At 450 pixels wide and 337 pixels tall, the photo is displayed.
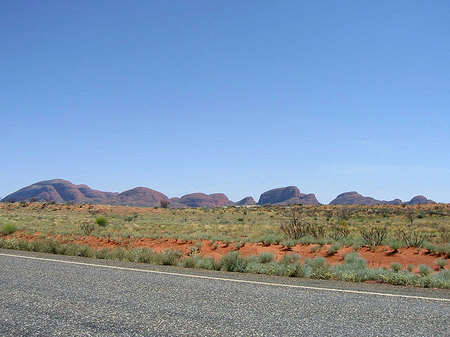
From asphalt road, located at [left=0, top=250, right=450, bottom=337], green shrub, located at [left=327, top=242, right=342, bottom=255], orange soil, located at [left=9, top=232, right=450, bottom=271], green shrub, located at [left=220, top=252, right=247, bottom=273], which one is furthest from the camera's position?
green shrub, located at [left=327, top=242, right=342, bottom=255]

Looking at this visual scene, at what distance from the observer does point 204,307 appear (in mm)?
5547

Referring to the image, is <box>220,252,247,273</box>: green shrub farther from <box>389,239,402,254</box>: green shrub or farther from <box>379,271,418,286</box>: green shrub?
<box>389,239,402,254</box>: green shrub

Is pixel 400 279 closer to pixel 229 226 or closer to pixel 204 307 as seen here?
pixel 204 307

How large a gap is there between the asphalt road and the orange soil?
24.3 ft

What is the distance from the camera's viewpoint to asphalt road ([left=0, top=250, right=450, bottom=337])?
456 centimetres

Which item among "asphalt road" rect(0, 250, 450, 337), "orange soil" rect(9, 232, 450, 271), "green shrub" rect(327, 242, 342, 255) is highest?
"asphalt road" rect(0, 250, 450, 337)

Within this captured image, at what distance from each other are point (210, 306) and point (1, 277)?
4718 mm

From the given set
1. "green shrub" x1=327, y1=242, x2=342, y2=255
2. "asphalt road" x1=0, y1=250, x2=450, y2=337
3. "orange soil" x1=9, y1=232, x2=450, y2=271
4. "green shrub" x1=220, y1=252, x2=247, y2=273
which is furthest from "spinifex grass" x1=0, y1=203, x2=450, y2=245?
"asphalt road" x1=0, y1=250, x2=450, y2=337

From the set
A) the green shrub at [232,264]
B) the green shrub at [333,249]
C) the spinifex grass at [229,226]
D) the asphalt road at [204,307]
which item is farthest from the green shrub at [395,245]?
the asphalt road at [204,307]

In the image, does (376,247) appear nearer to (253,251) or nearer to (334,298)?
(253,251)

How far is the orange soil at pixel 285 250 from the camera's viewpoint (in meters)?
15.3

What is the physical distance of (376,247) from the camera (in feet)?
57.8

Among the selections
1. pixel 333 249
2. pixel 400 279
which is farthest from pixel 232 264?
pixel 333 249

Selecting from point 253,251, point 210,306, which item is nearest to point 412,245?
point 253,251
